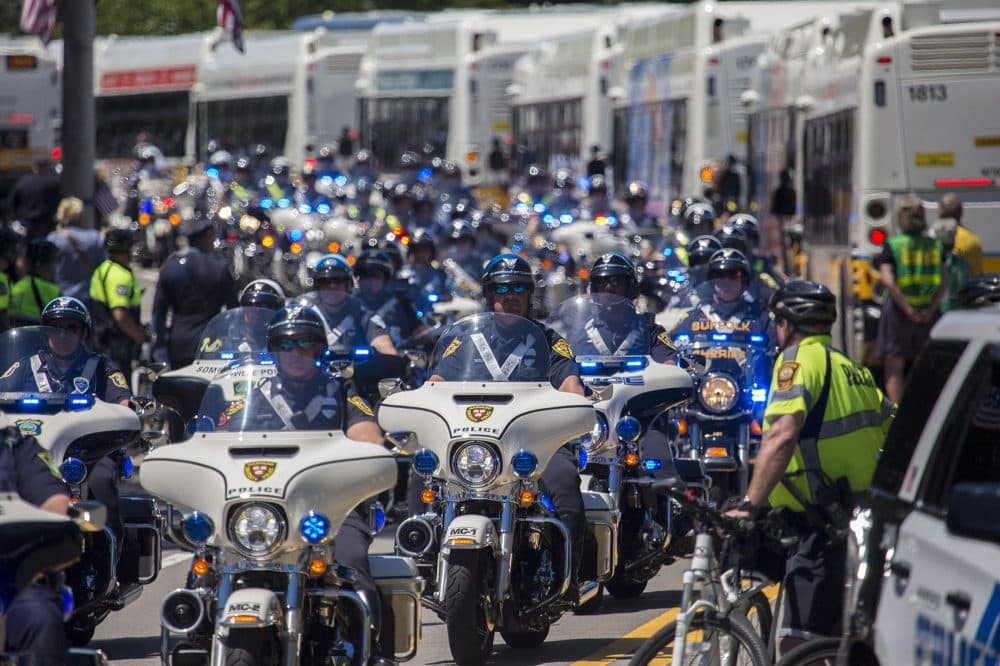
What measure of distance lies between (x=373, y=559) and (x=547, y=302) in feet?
64.2

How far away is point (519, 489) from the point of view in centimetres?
945

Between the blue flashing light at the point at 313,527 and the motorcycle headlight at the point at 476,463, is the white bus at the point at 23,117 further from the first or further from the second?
the blue flashing light at the point at 313,527

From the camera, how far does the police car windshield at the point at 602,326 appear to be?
11734mm

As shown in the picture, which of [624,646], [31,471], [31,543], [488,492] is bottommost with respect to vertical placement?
[624,646]

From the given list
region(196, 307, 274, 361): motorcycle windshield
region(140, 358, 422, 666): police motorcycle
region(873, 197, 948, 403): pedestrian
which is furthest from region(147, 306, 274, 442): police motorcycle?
region(873, 197, 948, 403): pedestrian

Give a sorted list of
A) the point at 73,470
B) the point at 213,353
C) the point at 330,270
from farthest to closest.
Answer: the point at 330,270
the point at 213,353
the point at 73,470

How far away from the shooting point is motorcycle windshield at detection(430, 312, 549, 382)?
977 cm

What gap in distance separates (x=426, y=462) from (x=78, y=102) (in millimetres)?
12675

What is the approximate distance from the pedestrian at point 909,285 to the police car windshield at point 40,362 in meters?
8.69

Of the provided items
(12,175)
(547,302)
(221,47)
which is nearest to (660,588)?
(547,302)

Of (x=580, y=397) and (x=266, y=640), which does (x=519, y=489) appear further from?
(x=266, y=640)

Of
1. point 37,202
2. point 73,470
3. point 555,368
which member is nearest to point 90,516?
point 73,470

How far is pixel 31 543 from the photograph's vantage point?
612 cm

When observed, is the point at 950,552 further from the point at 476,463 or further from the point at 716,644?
the point at 476,463
